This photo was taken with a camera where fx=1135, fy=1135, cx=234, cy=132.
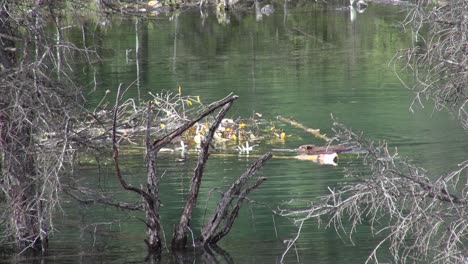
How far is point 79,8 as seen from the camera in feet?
34.7

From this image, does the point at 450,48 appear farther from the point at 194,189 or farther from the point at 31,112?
the point at 31,112

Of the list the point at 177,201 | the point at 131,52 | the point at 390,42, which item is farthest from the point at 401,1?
the point at 177,201

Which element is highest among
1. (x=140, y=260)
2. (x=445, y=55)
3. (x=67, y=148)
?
(x=445, y=55)

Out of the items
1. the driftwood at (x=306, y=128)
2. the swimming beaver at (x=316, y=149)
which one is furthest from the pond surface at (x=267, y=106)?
the swimming beaver at (x=316, y=149)

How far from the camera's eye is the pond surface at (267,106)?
11.4m

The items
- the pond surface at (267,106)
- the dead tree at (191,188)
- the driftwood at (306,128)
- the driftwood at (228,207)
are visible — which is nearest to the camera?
the dead tree at (191,188)

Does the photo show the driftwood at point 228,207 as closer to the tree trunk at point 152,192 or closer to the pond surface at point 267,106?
the pond surface at point 267,106

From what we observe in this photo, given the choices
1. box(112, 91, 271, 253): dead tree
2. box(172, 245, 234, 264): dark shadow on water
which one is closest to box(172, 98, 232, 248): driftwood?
box(112, 91, 271, 253): dead tree

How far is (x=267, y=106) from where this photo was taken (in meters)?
21.5

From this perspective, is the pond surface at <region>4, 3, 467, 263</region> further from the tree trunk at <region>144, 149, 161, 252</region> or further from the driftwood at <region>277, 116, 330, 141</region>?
the tree trunk at <region>144, 149, 161, 252</region>

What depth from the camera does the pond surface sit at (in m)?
11.4

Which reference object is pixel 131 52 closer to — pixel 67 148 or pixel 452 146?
pixel 452 146

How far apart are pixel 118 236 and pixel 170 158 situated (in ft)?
15.8

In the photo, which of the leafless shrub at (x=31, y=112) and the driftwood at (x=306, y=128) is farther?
the driftwood at (x=306, y=128)
